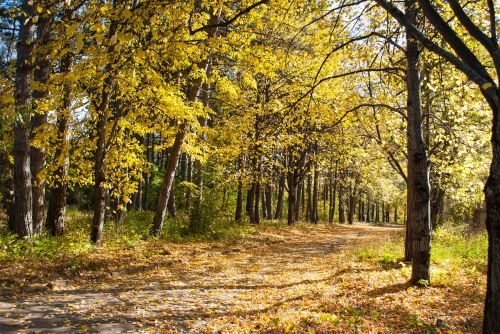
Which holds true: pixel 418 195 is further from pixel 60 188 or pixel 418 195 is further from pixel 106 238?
pixel 60 188

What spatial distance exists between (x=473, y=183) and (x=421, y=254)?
30.6ft

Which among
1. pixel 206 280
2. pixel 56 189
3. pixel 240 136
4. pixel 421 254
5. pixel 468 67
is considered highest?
pixel 240 136

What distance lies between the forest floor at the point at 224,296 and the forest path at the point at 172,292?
0.02 meters

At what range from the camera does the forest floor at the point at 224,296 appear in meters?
5.84

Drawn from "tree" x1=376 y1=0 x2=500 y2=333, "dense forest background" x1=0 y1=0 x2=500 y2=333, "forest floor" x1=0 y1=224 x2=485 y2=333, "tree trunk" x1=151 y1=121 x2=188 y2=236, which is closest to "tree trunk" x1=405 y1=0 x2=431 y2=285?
"dense forest background" x1=0 y1=0 x2=500 y2=333

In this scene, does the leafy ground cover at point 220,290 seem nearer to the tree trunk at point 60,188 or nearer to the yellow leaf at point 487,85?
the tree trunk at point 60,188

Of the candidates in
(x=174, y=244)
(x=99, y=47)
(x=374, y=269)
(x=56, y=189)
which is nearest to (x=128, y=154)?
(x=56, y=189)

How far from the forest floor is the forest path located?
0.07 feet

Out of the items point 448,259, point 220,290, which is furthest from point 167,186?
point 448,259

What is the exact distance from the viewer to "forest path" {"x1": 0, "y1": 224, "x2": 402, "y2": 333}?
234 inches

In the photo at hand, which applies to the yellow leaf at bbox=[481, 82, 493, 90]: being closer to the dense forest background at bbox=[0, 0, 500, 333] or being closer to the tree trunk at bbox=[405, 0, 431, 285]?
the dense forest background at bbox=[0, 0, 500, 333]

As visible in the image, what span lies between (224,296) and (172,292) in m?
1.11

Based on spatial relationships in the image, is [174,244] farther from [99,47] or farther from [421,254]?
[99,47]

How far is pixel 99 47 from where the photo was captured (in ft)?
16.0
